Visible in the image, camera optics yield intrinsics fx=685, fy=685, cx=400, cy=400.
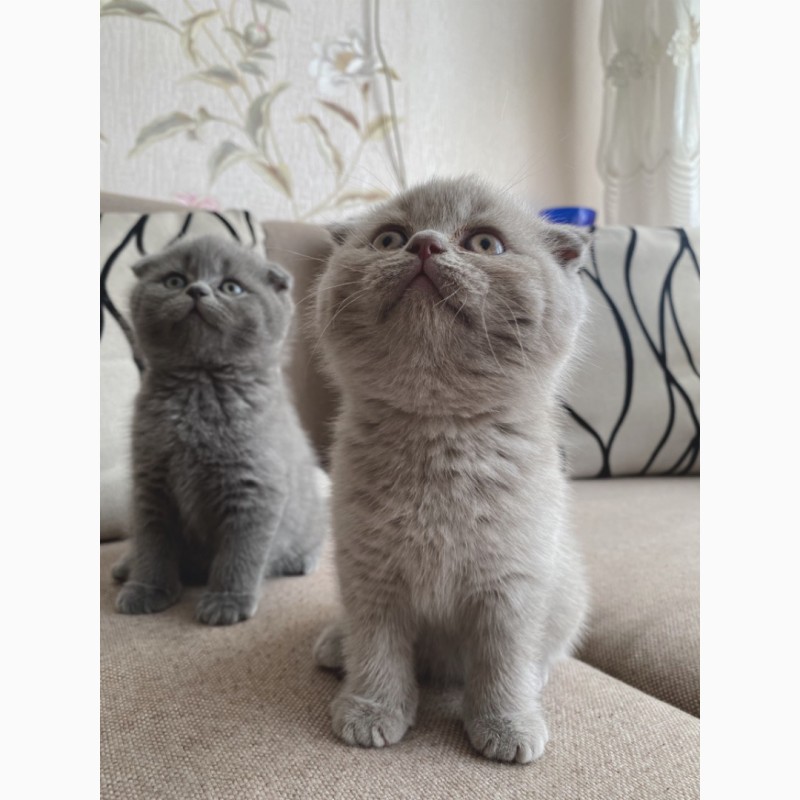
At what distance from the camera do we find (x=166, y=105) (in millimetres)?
1598

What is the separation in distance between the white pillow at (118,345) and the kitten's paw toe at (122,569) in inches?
3.5

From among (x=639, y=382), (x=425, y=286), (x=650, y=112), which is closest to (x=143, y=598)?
(x=425, y=286)

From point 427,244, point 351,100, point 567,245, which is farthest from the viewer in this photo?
point 351,100

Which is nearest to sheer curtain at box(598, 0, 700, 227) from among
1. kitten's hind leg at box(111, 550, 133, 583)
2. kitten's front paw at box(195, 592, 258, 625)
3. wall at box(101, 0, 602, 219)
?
wall at box(101, 0, 602, 219)

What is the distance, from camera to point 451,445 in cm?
67

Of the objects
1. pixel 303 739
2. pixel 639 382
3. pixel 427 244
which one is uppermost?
pixel 427 244

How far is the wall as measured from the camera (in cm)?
73

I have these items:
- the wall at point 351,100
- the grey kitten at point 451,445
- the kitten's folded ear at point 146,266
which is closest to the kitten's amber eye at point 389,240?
the grey kitten at point 451,445

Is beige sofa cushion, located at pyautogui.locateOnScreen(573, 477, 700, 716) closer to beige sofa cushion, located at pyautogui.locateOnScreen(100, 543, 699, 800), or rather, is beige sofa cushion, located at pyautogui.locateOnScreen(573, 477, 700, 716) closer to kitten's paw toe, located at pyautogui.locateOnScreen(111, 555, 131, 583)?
beige sofa cushion, located at pyautogui.locateOnScreen(100, 543, 699, 800)

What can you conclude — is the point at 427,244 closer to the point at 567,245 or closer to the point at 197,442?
the point at 567,245

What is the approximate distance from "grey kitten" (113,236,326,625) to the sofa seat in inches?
3.3

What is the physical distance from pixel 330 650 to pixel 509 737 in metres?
0.26

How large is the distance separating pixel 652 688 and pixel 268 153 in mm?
1452
